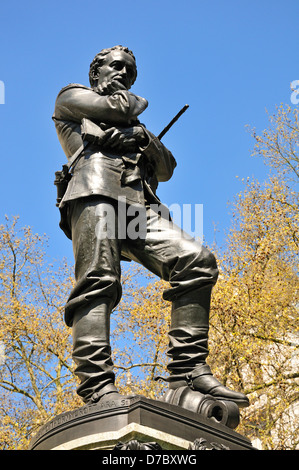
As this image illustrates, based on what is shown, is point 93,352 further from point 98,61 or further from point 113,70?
point 98,61

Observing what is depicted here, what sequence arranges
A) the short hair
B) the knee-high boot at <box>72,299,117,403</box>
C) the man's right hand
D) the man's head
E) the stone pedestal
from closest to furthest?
the stone pedestal → the knee-high boot at <box>72,299,117,403</box> → the man's right hand → the man's head → the short hair

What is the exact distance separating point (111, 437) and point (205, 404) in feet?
2.45

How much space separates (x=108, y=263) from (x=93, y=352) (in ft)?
2.17

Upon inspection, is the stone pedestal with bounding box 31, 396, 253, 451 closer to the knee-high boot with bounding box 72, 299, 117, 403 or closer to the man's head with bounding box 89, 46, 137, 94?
the knee-high boot with bounding box 72, 299, 117, 403

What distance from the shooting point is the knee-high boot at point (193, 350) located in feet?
15.5

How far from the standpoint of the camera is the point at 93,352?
4668mm

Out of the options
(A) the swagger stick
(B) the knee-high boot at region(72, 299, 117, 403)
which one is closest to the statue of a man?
(B) the knee-high boot at region(72, 299, 117, 403)

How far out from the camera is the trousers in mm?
4691

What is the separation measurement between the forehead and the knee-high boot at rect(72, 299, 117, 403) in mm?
2239

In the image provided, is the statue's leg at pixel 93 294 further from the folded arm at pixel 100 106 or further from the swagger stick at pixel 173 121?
the swagger stick at pixel 173 121

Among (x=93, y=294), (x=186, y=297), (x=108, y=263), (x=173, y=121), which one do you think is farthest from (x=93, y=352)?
(x=173, y=121)

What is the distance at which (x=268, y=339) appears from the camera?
56.2 feet
